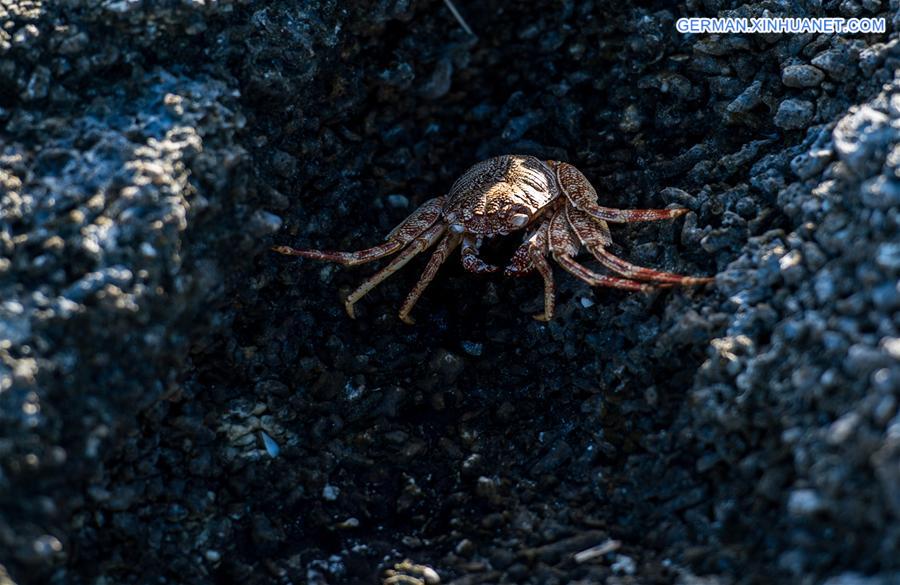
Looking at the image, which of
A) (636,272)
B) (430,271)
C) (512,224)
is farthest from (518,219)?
(636,272)

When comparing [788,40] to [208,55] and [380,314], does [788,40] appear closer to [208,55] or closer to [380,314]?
[380,314]

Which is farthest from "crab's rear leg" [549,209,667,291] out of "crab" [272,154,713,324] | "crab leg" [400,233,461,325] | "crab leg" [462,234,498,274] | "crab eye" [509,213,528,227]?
"crab leg" [400,233,461,325]

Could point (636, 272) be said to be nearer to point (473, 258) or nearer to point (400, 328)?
point (473, 258)

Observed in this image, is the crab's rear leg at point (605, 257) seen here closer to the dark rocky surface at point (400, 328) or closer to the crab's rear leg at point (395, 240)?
the dark rocky surface at point (400, 328)

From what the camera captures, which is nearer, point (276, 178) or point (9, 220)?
point (9, 220)

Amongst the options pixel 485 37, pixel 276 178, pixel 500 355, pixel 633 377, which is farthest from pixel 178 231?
pixel 485 37

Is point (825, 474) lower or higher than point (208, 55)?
lower
